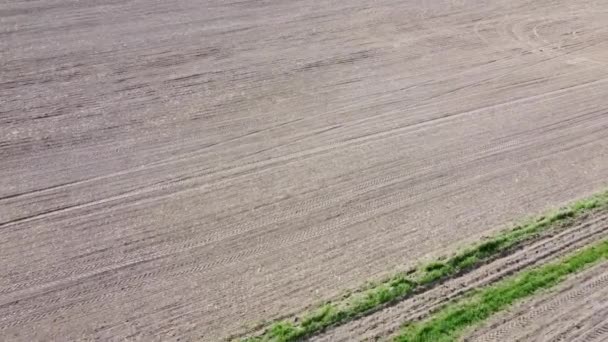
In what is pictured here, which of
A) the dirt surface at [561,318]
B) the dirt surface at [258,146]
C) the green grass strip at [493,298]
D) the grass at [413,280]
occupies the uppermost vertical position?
the dirt surface at [258,146]

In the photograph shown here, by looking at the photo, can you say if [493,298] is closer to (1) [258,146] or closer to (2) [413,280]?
(2) [413,280]

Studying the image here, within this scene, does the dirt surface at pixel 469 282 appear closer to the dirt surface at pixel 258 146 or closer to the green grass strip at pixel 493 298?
the green grass strip at pixel 493 298

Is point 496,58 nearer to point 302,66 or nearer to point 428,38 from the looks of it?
point 428,38

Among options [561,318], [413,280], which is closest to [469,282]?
[413,280]

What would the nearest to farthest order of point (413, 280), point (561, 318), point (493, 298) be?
point (561, 318), point (493, 298), point (413, 280)

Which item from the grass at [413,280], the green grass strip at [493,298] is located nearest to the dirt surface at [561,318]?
the green grass strip at [493,298]
